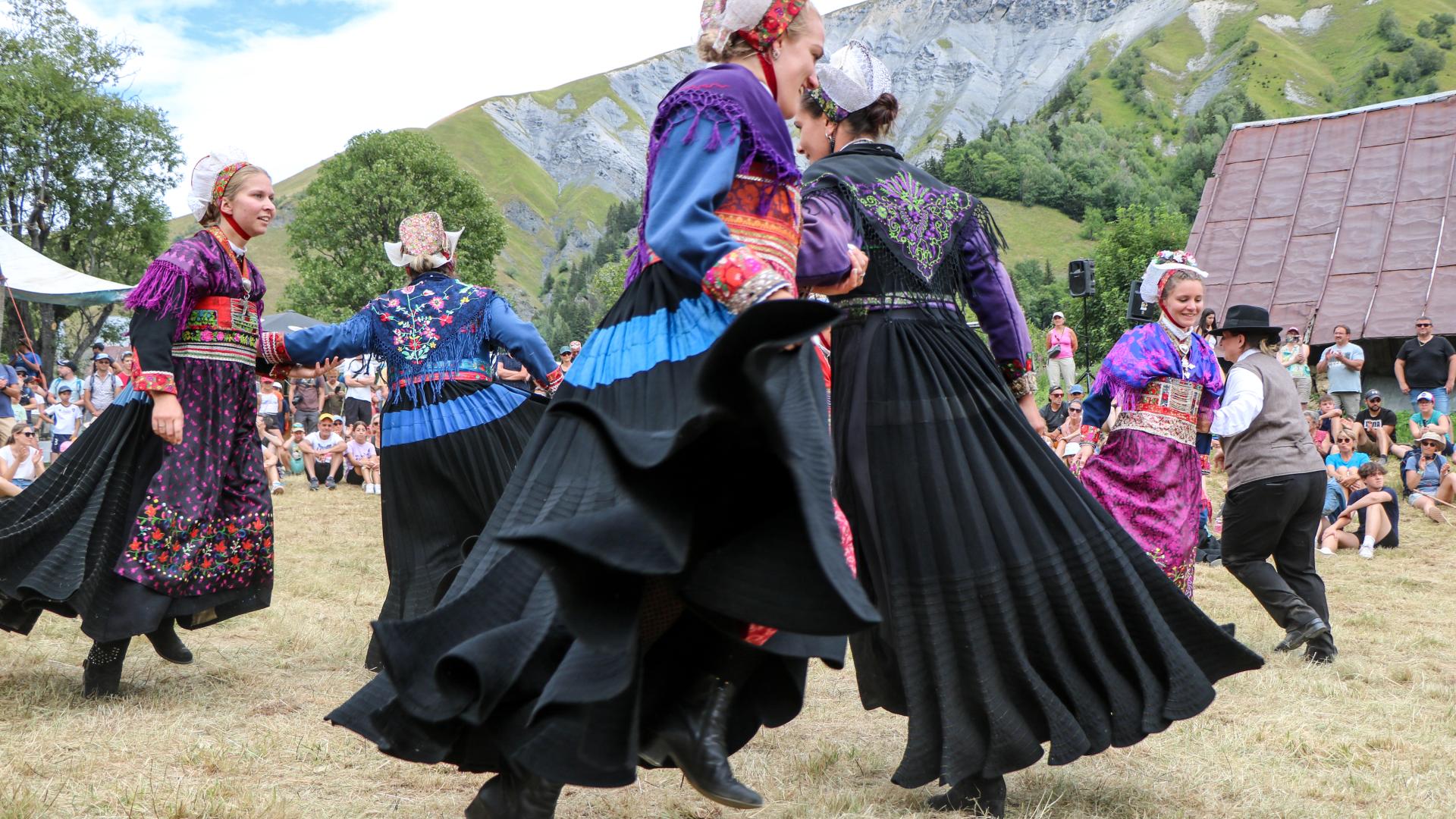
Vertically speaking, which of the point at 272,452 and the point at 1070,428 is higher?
the point at 1070,428

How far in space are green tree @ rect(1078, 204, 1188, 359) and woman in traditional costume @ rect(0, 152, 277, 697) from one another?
3525cm

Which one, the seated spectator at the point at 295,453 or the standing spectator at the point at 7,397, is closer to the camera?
the standing spectator at the point at 7,397

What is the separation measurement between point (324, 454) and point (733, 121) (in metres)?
14.1

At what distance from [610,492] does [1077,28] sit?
192320 millimetres

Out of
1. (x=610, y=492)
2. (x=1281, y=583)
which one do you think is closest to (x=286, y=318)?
(x=1281, y=583)

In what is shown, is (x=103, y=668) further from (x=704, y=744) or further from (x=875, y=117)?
(x=875, y=117)

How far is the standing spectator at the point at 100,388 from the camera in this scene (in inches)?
643

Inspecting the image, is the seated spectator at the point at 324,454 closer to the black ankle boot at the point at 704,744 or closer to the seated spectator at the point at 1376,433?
the seated spectator at the point at 1376,433

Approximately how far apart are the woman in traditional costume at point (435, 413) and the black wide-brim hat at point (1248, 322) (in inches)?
138

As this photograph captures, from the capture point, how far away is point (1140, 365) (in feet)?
16.6

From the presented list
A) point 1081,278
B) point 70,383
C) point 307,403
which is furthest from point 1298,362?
point 70,383

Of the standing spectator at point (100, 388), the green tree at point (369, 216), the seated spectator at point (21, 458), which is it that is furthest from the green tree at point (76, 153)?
the seated spectator at point (21, 458)

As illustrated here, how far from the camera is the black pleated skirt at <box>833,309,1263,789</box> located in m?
3.00

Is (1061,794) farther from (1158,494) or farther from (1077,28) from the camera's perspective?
(1077,28)
